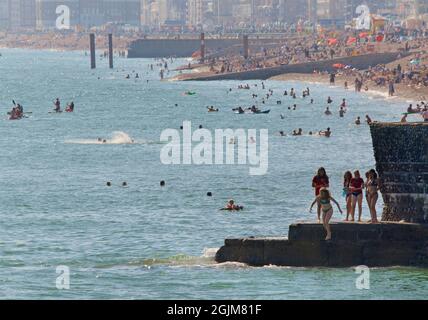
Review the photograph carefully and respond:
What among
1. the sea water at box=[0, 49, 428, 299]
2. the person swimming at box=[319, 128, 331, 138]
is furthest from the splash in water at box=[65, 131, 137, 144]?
the person swimming at box=[319, 128, 331, 138]

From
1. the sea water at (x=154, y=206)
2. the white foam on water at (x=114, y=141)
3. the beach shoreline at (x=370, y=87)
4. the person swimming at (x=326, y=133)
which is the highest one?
the beach shoreline at (x=370, y=87)

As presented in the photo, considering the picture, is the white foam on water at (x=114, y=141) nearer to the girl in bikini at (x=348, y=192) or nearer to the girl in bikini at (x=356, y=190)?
the girl in bikini at (x=348, y=192)

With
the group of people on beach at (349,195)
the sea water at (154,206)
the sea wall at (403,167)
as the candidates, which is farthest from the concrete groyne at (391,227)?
the sea water at (154,206)

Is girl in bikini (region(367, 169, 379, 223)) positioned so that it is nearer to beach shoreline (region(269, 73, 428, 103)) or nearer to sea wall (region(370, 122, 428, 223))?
sea wall (region(370, 122, 428, 223))

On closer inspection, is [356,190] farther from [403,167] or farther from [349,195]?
[403,167]

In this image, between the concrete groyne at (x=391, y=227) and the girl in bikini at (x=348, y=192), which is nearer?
the concrete groyne at (x=391, y=227)

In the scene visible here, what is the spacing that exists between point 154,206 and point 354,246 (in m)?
22.9

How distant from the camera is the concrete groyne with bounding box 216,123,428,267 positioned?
38656 millimetres

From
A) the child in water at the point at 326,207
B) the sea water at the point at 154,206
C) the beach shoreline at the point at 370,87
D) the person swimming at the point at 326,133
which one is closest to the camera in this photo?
the child in water at the point at 326,207

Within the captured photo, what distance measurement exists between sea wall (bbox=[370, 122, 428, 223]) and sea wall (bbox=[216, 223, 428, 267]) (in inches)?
22.2

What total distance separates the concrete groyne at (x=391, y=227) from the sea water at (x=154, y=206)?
419 mm

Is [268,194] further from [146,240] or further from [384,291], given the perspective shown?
[384,291]

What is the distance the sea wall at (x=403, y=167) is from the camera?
38562 millimetres

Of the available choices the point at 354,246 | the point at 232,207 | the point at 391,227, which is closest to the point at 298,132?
the point at 232,207
